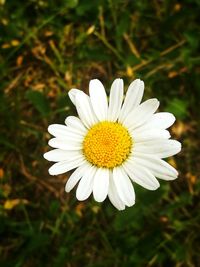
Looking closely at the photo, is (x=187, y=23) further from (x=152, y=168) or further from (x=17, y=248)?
(x=17, y=248)

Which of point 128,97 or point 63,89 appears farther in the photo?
point 63,89

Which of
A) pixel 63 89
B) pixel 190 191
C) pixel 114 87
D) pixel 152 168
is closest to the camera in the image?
pixel 152 168

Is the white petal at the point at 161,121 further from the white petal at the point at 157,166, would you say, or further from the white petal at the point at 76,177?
the white petal at the point at 76,177

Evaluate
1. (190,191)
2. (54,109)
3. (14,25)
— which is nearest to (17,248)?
(54,109)

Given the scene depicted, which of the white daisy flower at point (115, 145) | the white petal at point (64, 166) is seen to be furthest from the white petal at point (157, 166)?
the white petal at point (64, 166)

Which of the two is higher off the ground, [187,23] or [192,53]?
[187,23]

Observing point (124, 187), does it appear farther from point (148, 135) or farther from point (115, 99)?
point (115, 99)
